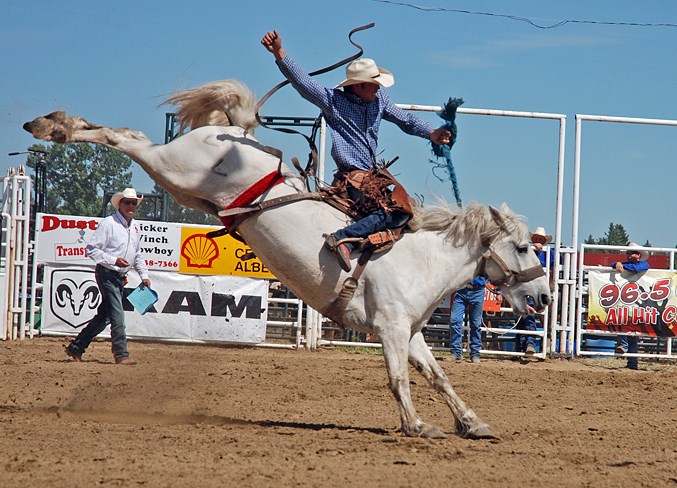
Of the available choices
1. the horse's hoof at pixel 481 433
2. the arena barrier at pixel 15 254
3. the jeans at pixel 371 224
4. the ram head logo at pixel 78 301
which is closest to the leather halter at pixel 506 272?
the jeans at pixel 371 224

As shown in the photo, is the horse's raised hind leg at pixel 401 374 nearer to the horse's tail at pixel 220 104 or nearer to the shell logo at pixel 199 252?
the horse's tail at pixel 220 104

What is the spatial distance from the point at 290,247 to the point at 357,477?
201cm

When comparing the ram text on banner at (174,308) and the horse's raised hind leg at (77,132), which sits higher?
the horse's raised hind leg at (77,132)

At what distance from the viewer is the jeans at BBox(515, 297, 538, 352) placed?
12.5 m

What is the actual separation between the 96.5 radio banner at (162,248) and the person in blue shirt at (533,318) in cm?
362

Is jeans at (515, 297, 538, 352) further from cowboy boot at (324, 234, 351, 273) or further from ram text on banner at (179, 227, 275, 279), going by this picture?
cowboy boot at (324, 234, 351, 273)

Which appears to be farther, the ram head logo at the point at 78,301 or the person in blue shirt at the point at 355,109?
the ram head logo at the point at 78,301

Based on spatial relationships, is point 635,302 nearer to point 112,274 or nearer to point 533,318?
point 533,318

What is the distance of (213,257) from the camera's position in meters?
12.5

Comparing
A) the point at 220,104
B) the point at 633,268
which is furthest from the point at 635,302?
the point at 220,104

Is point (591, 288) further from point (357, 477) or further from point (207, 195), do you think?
point (357, 477)

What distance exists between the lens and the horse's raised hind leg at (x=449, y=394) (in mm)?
5820

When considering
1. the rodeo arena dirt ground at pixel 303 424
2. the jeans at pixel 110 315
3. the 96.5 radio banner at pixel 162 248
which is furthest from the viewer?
the 96.5 radio banner at pixel 162 248

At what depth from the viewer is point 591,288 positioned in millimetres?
12414
